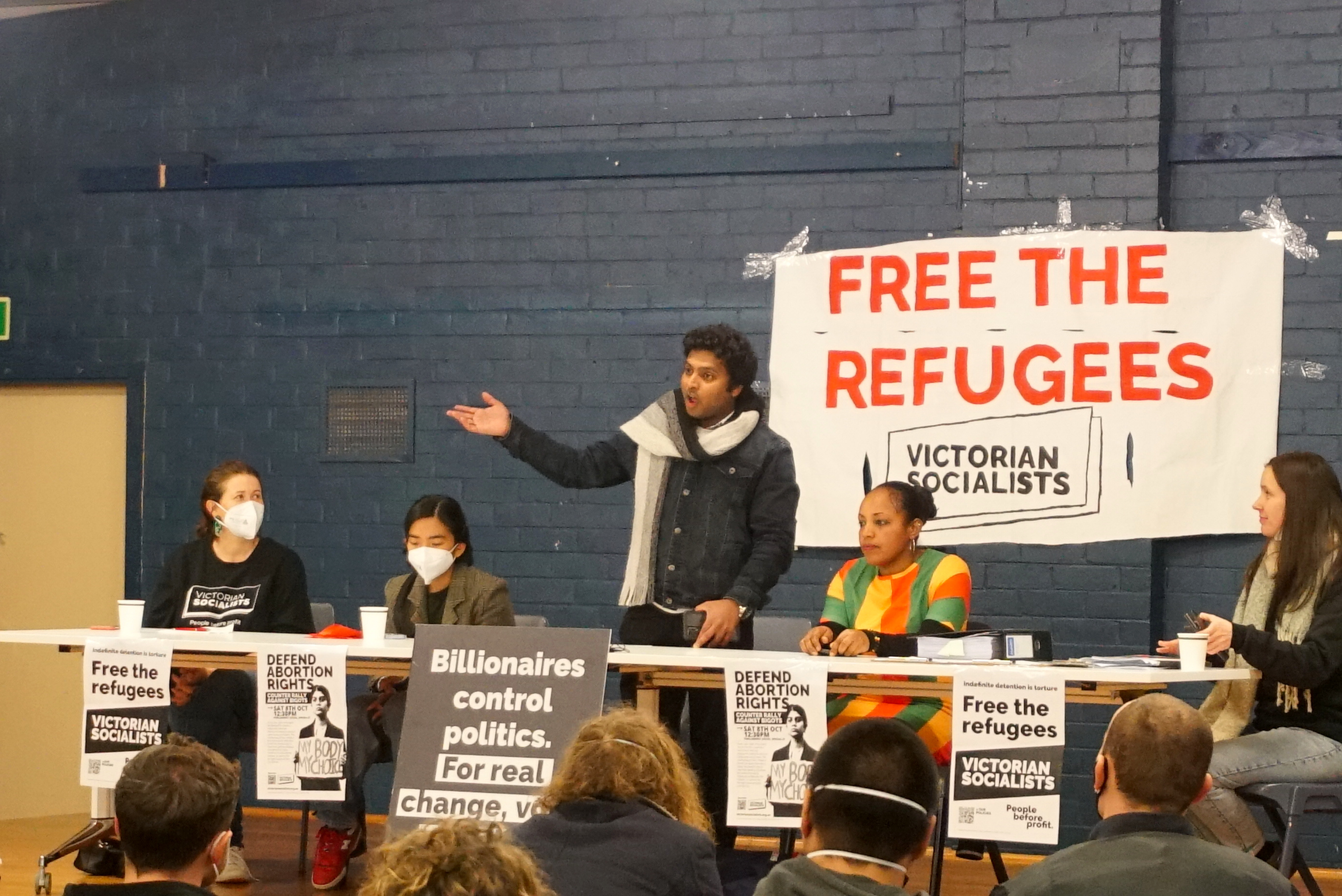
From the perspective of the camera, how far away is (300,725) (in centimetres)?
444

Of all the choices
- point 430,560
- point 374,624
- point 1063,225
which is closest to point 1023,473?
point 1063,225

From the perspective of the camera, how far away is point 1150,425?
18.9 ft

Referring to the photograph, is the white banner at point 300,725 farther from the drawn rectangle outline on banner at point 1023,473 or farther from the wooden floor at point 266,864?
the drawn rectangle outline on banner at point 1023,473

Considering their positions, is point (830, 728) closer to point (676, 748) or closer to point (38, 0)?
point (676, 748)

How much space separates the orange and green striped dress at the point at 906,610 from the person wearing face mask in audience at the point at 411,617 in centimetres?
108

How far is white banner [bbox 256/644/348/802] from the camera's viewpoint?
441 centimetres

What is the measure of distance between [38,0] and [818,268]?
140 inches

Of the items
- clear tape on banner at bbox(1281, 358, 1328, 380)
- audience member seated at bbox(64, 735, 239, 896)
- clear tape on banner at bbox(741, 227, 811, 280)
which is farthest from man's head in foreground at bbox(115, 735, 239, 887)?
clear tape on banner at bbox(1281, 358, 1328, 380)

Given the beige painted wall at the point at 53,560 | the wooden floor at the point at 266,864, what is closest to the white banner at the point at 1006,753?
the wooden floor at the point at 266,864

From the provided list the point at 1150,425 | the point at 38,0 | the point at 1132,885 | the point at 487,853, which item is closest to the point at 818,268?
the point at 1150,425

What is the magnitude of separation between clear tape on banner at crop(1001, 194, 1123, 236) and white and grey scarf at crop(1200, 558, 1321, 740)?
1810 millimetres

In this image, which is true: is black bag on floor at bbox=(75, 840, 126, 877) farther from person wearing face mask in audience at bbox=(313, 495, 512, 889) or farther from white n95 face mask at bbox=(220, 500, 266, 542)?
white n95 face mask at bbox=(220, 500, 266, 542)

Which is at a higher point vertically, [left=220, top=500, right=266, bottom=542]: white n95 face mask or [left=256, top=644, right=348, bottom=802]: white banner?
[left=220, top=500, right=266, bottom=542]: white n95 face mask

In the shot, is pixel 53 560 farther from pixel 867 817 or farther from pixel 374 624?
pixel 867 817
